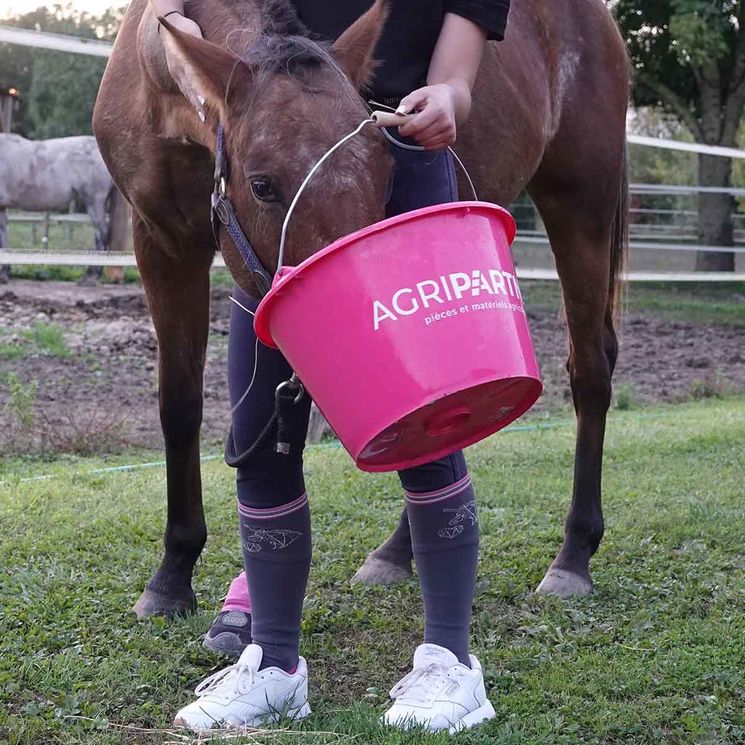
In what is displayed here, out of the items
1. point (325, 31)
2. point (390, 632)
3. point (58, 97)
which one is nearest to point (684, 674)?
point (390, 632)

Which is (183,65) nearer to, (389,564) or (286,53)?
(286,53)

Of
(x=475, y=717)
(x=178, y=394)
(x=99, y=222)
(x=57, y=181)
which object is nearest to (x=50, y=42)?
(x=178, y=394)

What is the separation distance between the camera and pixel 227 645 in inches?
97.5

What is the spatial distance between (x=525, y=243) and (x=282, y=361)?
13322 millimetres

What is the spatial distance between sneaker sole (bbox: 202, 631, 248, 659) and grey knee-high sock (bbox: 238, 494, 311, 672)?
31cm

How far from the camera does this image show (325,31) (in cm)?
218

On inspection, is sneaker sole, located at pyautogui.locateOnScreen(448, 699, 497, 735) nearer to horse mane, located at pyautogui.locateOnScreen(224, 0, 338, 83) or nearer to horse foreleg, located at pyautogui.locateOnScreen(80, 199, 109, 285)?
horse mane, located at pyautogui.locateOnScreen(224, 0, 338, 83)

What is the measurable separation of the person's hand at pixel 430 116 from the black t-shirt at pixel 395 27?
232 millimetres

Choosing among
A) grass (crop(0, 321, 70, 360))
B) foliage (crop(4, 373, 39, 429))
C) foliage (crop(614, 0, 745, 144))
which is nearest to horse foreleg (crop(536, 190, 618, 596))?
foliage (crop(4, 373, 39, 429))

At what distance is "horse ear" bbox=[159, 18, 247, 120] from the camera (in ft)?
6.10

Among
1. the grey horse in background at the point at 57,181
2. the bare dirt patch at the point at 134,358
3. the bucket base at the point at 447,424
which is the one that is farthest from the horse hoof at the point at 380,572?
the grey horse in background at the point at 57,181

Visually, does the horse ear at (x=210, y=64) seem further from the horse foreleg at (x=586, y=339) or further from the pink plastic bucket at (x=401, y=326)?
the horse foreleg at (x=586, y=339)

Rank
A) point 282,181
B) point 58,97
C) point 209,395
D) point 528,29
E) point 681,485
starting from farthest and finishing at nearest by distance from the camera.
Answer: point 58,97 → point 209,395 → point 681,485 → point 528,29 → point 282,181

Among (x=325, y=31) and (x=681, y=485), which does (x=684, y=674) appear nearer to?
(x=325, y=31)
